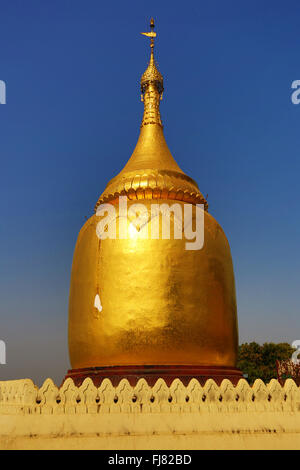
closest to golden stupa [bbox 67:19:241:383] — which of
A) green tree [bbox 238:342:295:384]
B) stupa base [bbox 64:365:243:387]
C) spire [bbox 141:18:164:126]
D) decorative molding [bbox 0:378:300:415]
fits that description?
stupa base [bbox 64:365:243:387]

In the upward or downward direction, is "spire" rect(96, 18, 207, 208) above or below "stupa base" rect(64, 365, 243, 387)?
above

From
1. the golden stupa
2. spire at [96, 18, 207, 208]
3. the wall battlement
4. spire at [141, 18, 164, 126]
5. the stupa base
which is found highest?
spire at [141, 18, 164, 126]

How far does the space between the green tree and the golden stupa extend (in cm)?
2133

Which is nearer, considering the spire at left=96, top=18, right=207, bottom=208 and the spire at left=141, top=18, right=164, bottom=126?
the spire at left=96, top=18, right=207, bottom=208

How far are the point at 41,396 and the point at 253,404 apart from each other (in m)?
4.36

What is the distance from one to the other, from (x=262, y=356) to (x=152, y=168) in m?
24.1

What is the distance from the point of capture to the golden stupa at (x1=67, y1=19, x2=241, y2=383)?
10.5 metres

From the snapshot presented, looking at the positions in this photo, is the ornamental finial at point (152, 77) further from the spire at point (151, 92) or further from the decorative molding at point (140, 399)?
the decorative molding at point (140, 399)

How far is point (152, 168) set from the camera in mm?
13344

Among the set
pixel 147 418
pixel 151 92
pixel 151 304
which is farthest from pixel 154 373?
pixel 151 92

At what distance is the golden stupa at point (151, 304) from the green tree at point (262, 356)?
2133 cm

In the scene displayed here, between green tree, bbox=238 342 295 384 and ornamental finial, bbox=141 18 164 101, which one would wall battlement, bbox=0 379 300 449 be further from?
green tree, bbox=238 342 295 384

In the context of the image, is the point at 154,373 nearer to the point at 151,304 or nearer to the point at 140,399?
the point at 140,399

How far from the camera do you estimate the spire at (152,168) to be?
12.8m
